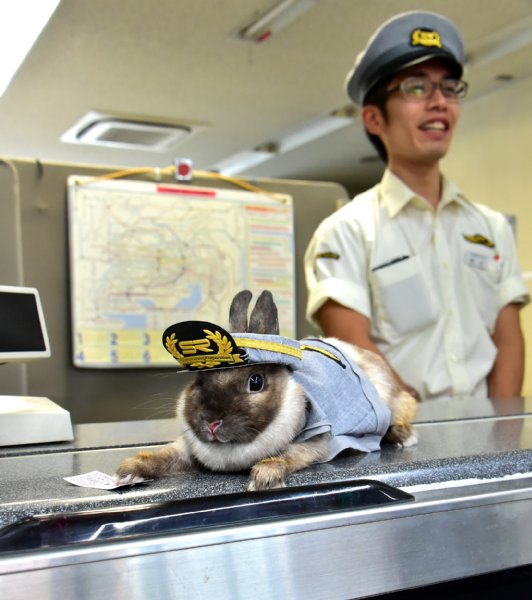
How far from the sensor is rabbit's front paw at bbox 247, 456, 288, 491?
1.83ft

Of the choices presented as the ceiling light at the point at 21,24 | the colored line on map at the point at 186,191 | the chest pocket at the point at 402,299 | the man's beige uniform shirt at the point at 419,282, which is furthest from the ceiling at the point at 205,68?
the chest pocket at the point at 402,299

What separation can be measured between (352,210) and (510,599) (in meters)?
1.02

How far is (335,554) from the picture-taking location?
52 centimetres

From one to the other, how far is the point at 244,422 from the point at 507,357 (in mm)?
1105

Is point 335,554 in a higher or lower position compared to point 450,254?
lower

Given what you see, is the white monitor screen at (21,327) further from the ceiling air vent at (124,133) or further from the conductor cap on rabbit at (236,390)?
the ceiling air vent at (124,133)

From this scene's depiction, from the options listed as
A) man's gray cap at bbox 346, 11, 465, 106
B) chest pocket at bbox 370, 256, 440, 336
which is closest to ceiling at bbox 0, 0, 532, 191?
man's gray cap at bbox 346, 11, 465, 106

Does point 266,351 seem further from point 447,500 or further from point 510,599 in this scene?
point 510,599

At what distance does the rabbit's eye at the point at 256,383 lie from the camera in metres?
0.64

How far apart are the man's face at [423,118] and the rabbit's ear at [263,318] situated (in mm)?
A: 941

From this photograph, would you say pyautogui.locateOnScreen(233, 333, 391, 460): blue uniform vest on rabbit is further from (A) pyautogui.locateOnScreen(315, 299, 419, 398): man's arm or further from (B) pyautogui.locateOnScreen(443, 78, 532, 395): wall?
(B) pyautogui.locateOnScreen(443, 78, 532, 395): wall

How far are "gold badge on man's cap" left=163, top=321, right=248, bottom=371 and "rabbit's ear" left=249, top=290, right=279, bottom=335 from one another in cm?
5

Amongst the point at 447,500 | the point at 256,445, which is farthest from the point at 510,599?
the point at 256,445

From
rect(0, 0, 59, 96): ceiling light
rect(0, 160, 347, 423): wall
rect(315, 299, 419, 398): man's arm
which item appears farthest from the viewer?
rect(0, 0, 59, 96): ceiling light
